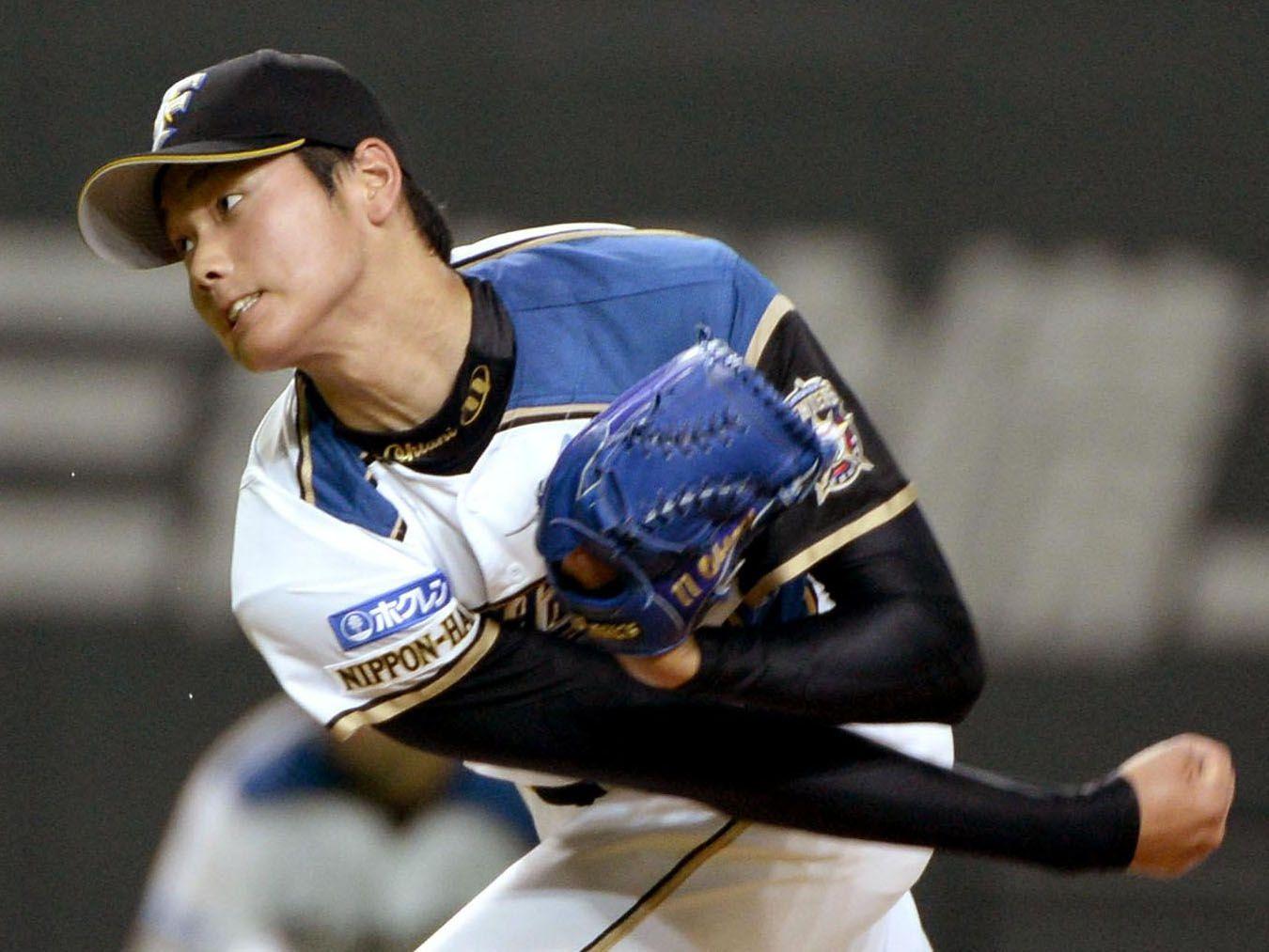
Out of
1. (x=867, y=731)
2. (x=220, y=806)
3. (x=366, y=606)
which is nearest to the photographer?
(x=366, y=606)

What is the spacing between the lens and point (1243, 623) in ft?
9.58

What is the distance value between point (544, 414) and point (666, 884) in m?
0.44

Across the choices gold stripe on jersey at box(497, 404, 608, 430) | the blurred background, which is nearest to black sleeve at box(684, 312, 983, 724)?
gold stripe on jersey at box(497, 404, 608, 430)

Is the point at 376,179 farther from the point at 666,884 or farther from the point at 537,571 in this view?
the point at 666,884

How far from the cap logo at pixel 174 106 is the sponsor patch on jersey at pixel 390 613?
16.2 inches

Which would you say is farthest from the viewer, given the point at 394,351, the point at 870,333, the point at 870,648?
the point at 870,333

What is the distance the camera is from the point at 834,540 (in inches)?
60.1

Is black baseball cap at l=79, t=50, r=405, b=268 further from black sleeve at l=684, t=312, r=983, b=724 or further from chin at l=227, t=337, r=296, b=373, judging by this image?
black sleeve at l=684, t=312, r=983, b=724

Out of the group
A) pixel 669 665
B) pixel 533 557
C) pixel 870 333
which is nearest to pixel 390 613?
pixel 533 557

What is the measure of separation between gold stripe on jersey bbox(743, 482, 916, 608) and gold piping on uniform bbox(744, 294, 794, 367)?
0.16 metres

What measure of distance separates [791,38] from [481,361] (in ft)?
4.76

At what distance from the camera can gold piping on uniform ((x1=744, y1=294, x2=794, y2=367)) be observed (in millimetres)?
1578

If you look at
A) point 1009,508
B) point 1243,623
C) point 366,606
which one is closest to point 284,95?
point 366,606

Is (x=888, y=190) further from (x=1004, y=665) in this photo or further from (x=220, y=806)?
(x=220, y=806)
